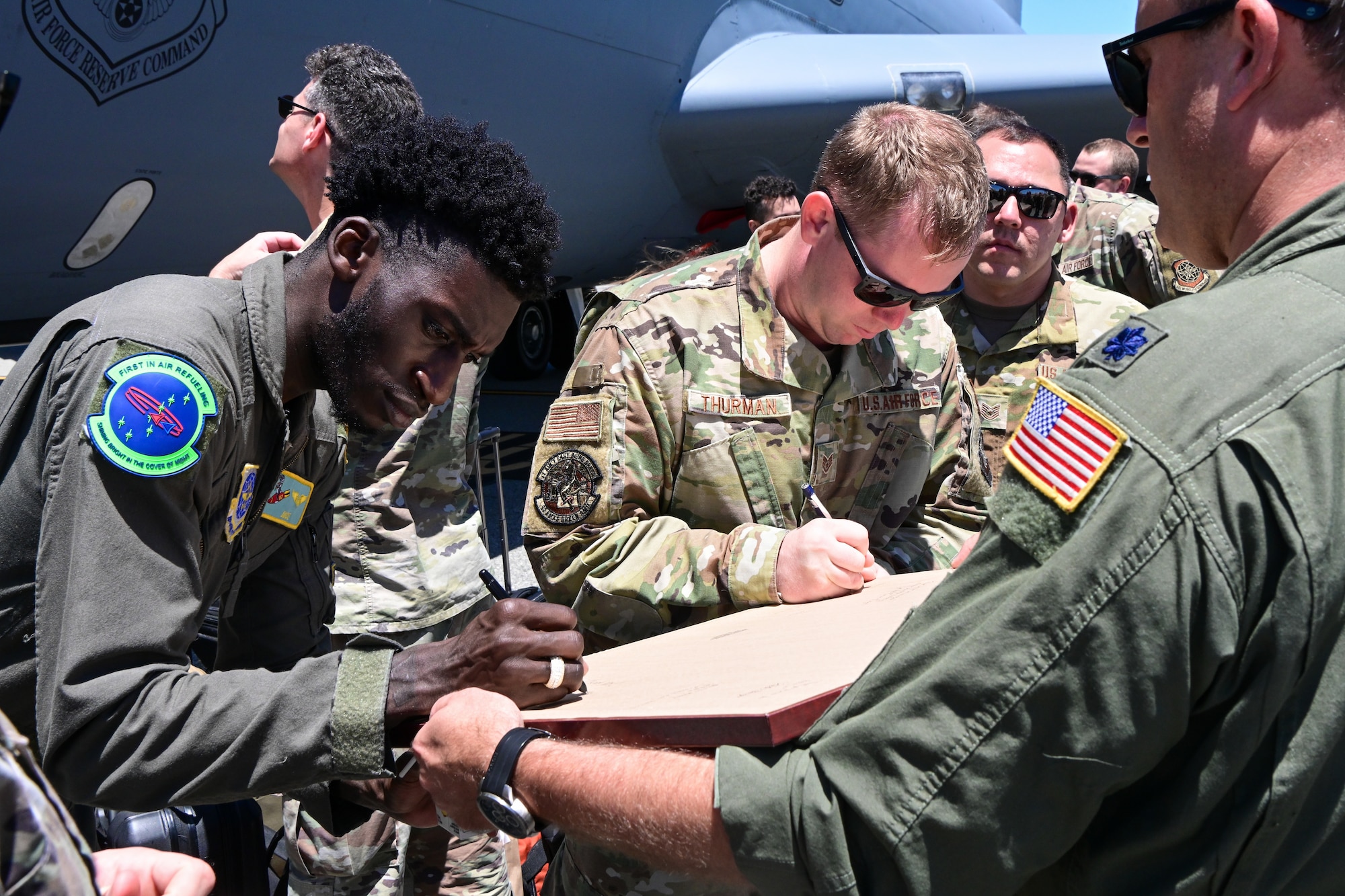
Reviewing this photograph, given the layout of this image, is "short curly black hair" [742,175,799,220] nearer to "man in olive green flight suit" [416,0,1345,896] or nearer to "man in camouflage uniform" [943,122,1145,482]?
"man in camouflage uniform" [943,122,1145,482]

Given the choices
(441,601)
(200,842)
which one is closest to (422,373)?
(200,842)

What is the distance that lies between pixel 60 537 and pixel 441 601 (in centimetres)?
170

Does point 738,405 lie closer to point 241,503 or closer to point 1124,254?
point 241,503

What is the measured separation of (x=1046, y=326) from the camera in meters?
3.42

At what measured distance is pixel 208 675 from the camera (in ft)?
4.99

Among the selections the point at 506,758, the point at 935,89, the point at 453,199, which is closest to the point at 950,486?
the point at 453,199

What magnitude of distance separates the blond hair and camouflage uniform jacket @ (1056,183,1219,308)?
2525mm

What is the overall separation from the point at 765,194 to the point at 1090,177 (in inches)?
78.0

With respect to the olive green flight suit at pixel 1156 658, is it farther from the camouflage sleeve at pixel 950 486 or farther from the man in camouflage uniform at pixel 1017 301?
the man in camouflage uniform at pixel 1017 301

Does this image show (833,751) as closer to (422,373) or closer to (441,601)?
(422,373)

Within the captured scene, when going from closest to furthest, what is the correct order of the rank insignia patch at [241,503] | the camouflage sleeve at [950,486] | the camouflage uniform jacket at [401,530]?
the rank insignia patch at [241,503] < the camouflage sleeve at [950,486] < the camouflage uniform jacket at [401,530]

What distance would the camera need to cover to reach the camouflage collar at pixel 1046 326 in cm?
340

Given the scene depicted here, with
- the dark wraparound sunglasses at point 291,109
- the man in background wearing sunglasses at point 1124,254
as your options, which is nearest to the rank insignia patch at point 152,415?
the dark wraparound sunglasses at point 291,109

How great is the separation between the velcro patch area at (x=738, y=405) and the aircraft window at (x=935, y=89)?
6.90 meters
